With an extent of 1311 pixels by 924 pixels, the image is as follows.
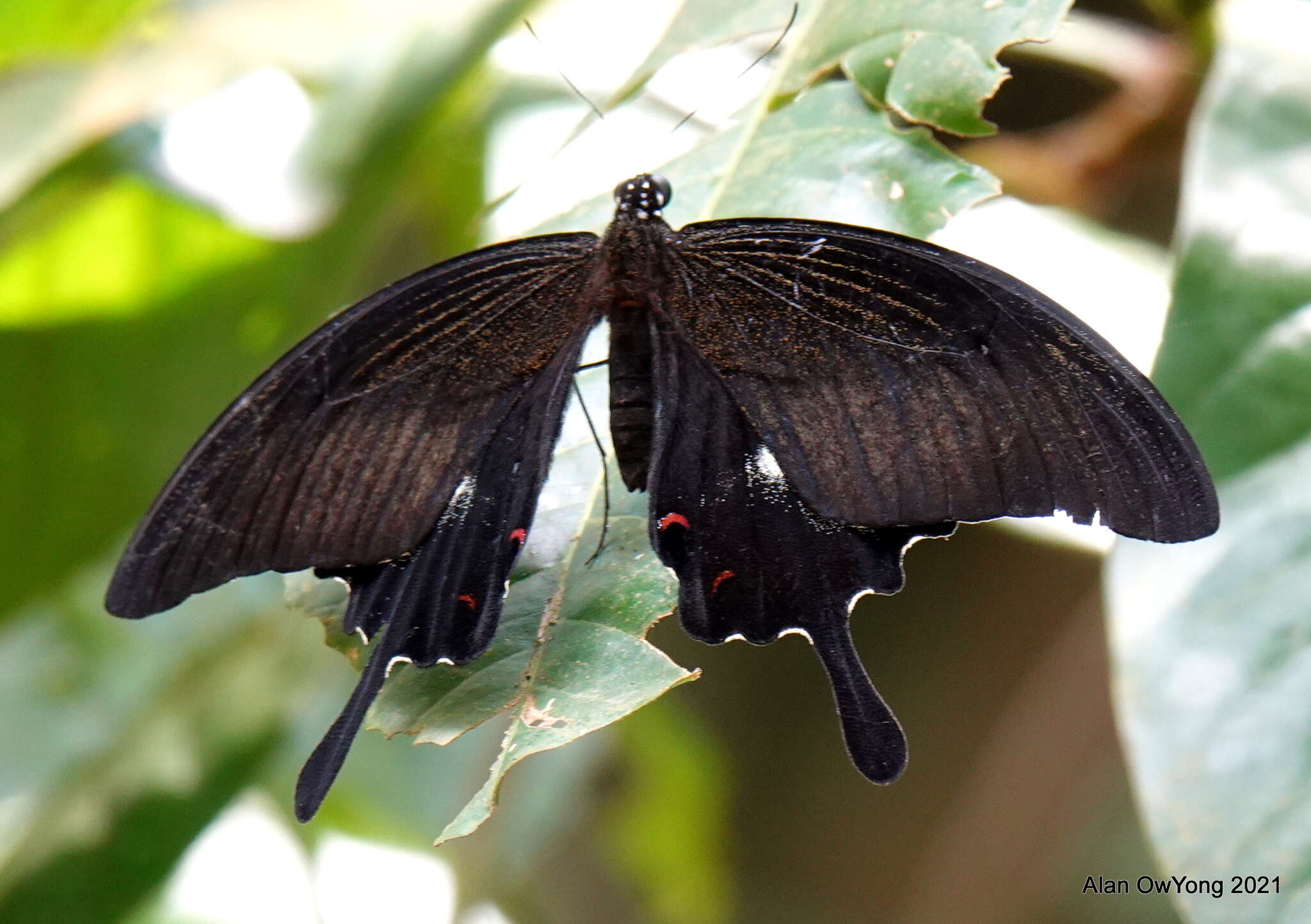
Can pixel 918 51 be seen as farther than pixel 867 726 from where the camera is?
Yes

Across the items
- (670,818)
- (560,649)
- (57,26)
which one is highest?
(57,26)

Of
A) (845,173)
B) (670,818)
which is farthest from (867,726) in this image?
(670,818)

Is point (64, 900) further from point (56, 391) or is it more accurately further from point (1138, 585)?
point (1138, 585)

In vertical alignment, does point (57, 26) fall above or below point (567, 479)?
above

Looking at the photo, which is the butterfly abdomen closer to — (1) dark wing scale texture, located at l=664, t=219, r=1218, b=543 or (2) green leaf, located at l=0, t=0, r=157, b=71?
(1) dark wing scale texture, located at l=664, t=219, r=1218, b=543

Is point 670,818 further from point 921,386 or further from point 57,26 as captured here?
point 57,26

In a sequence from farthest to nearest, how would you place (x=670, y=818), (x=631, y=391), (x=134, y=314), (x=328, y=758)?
1. (x=670, y=818)
2. (x=134, y=314)
3. (x=631, y=391)
4. (x=328, y=758)

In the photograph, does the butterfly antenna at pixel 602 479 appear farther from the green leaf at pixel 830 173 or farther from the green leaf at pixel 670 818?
the green leaf at pixel 670 818

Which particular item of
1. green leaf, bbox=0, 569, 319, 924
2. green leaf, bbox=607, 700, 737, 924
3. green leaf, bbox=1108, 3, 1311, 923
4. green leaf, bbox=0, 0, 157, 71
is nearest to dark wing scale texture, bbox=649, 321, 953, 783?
green leaf, bbox=1108, 3, 1311, 923
